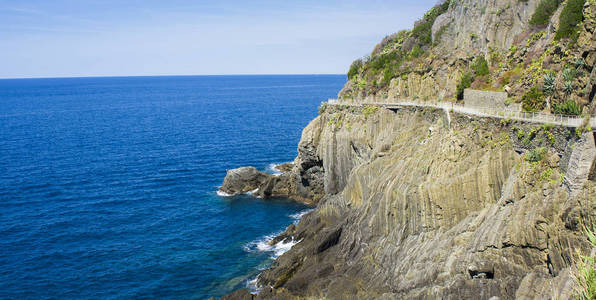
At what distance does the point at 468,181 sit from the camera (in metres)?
34.8

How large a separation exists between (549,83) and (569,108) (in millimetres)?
5910

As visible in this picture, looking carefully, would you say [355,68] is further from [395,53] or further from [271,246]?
[271,246]

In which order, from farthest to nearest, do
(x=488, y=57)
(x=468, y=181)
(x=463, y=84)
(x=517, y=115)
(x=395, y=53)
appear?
(x=395, y=53), (x=488, y=57), (x=463, y=84), (x=468, y=181), (x=517, y=115)

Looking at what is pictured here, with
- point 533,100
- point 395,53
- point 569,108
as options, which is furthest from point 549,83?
point 395,53

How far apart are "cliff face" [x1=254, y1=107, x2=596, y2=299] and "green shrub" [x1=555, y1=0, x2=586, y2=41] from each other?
37.4 feet

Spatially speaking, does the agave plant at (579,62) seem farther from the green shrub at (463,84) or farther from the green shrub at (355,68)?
the green shrub at (355,68)

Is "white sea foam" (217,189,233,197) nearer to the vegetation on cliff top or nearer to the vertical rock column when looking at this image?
the vegetation on cliff top

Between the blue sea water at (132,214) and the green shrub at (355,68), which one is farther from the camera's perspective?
the green shrub at (355,68)

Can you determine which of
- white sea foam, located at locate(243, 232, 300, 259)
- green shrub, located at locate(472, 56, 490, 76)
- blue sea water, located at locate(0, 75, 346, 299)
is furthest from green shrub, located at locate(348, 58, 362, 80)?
white sea foam, located at locate(243, 232, 300, 259)

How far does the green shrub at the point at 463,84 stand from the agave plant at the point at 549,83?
15.2 m

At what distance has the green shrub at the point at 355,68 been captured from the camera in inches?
3283

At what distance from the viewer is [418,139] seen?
148 feet

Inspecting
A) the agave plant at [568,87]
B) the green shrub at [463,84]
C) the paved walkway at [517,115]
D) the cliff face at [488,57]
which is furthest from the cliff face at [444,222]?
the green shrub at [463,84]

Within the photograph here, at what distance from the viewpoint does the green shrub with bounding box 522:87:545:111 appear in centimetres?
3616
